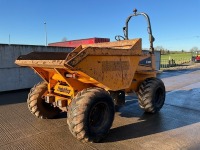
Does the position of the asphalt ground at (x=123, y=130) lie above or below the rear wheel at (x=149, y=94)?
below

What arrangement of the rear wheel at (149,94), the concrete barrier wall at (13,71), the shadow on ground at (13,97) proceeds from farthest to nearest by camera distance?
the concrete barrier wall at (13,71) < the shadow on ground at (13,97) < the rear wheel at (149,94)

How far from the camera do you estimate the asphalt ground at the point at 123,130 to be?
4.22 meters

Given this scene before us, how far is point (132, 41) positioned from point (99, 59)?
4.68 ft

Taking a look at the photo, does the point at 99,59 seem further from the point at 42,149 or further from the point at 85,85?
the point at 42,149

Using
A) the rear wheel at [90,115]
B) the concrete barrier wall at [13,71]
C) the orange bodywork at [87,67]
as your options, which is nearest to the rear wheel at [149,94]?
the orange bodywork at [87,67]

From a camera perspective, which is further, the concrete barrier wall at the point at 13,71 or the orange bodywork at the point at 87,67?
the concrete barrier wall at the point at 13,71

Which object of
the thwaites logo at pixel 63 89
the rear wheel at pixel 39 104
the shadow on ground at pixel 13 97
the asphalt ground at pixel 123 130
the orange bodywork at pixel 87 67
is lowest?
the asphalt ground at pixel 123 130

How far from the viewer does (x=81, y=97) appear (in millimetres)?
4340

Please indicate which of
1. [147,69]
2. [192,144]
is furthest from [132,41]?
[192,144]

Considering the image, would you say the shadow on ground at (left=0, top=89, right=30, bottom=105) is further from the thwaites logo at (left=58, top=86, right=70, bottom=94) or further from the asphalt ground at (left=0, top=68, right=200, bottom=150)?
the thwaites logo at (left=58, top=86, right=70, bottom=94)

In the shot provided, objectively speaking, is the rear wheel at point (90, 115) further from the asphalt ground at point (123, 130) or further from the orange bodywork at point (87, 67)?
the orange bodywork at point (87, 67)

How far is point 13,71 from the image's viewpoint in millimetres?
9609

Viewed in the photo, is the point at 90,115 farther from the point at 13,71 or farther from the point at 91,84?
the point at 13,71

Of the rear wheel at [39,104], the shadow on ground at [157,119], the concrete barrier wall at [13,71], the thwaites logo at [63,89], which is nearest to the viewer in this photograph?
the shadow on ground at [157,119]
